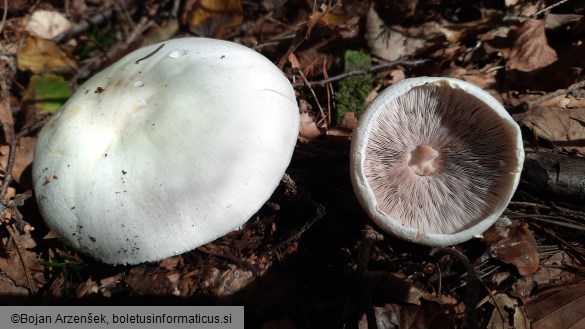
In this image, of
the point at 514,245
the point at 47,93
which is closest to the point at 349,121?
the point at 514,245

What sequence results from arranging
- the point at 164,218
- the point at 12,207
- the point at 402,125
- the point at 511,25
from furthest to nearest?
the point at 511,25 → the point at 12,207 → the point at 402,125 → the point at 164,218

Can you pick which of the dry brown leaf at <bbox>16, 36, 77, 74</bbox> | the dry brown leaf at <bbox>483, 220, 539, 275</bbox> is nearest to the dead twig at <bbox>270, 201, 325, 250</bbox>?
the dry brown leaf at <bbox>483, 220, 539, 275</bbox>

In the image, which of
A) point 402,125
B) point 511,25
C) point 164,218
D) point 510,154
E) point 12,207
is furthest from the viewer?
point 511,25

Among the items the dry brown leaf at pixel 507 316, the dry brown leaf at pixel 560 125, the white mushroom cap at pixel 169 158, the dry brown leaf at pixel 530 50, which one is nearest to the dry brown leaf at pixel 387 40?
the dry brown leaf at pixel 530 50

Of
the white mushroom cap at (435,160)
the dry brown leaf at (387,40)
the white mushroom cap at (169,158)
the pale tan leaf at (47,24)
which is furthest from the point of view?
the pale tan leaf at (47,24)

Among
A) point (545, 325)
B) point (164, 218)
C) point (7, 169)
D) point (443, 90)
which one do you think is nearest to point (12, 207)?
point (7, 169)

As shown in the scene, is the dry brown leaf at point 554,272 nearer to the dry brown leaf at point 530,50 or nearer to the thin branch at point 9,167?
the dry brown leaf at point 530,50

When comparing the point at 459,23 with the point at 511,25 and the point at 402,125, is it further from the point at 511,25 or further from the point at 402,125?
the point at 402,125

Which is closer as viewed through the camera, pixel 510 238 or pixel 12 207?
pixel 510 238
